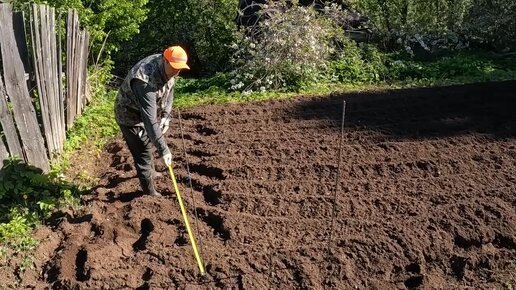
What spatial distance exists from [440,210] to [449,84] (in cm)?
422

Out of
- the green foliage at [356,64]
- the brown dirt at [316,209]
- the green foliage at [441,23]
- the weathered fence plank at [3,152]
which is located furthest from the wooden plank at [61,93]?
the green foliage at [441,23]

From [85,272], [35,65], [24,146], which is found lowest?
[85,272]

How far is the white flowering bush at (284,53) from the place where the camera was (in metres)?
9.34

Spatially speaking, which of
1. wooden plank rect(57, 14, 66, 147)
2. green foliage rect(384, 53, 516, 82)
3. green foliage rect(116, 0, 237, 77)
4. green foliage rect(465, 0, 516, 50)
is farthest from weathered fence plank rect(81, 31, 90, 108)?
green foliage rect(465, 0, 516, 50)

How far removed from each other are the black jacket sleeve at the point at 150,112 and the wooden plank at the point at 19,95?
1.63 meters

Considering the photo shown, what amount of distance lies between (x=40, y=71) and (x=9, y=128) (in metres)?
0.94

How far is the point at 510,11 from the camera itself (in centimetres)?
1120

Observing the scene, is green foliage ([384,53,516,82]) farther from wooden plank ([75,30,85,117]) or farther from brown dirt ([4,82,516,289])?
wooden plank ([75,30,85,117])

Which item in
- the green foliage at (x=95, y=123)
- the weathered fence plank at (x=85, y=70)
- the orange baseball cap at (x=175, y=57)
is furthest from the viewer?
the weathered fence plank at (x=85, y=70)

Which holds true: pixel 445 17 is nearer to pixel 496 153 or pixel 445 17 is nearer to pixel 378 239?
pixel 496 153

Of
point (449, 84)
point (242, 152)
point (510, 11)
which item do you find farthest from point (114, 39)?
point (510, 11)

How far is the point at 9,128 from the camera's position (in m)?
5.89

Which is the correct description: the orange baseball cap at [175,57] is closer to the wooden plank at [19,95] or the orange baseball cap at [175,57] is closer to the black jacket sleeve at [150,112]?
the black jacket sleeve at [150,112]

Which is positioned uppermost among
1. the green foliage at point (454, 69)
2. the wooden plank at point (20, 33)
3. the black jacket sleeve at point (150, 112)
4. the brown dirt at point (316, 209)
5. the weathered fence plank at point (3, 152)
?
the wooden plank at point (20, 33)
